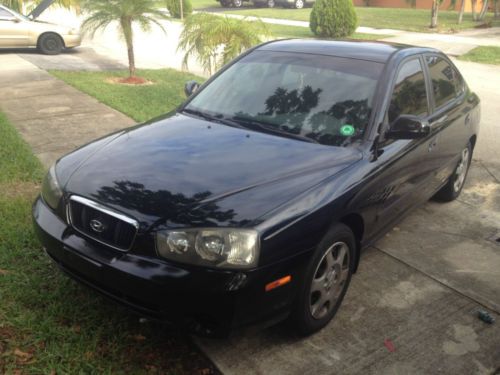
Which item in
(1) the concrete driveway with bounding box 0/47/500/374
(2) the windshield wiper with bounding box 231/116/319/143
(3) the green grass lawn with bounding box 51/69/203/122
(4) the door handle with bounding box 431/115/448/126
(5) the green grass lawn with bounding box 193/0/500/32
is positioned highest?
(2) the windshield wiper with bounding box 231/116/319/143

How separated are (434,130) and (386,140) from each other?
91 cm

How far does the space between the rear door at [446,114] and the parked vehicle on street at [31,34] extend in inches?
422

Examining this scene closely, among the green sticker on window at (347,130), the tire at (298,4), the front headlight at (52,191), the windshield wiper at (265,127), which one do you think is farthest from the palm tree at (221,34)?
the tire at (298,4)

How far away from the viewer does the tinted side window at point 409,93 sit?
385 cm

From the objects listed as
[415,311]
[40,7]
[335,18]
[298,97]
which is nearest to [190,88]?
[298,97]

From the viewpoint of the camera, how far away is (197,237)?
8.55 feet

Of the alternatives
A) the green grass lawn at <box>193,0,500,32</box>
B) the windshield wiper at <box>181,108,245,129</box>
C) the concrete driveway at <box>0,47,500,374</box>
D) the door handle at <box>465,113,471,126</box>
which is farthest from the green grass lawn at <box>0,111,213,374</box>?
the green grass lawn at <box>193,0,500,32</box>

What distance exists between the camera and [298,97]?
384 cm

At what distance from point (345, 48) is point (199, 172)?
1.83m

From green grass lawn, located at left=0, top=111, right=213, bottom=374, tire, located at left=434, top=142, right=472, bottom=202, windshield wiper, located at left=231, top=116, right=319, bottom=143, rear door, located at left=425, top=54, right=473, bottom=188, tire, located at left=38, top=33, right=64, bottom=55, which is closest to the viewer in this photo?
green grass lawn, located at left=0, top=111, right=213, bottom=374

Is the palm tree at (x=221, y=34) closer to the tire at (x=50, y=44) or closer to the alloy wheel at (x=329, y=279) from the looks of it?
the tire at (x=50, y=44)

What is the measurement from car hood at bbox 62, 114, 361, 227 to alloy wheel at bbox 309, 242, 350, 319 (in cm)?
48

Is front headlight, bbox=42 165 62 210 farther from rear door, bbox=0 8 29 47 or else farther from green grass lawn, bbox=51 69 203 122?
rear door, bbox=0 8 29 47

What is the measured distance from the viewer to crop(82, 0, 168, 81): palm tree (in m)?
9.84
